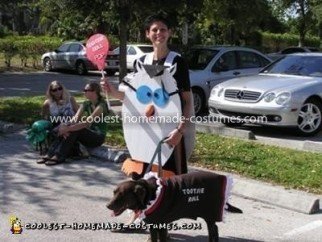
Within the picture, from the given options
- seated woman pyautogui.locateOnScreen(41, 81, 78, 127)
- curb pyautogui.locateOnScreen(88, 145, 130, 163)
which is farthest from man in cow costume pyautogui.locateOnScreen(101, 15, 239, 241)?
seated woman pyautogui.locateOnScreen(41, 81, 78, 127)

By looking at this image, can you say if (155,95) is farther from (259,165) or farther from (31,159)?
(31,159)

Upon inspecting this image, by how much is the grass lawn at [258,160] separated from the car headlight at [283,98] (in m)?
1.16

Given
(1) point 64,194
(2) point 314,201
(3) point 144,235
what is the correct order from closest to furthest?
1. (3) point 144,235
2. (2) point 314,201
3. (1) point 64,194

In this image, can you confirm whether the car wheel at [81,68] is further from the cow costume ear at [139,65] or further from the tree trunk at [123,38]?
the cow costume ear at [139,65]

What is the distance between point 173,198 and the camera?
4.34 m

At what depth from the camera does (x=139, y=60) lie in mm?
4695

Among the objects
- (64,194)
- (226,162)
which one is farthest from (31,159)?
(226,162)

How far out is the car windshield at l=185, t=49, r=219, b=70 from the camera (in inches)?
517

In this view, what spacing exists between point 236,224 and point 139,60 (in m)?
1.94

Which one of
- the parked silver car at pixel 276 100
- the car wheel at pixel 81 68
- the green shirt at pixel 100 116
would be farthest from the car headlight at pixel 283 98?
the car wheel at pixel 81 68

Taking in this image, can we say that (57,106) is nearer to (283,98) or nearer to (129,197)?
(283,98)

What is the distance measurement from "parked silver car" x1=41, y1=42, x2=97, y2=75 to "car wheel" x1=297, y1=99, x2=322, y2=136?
16.6 m

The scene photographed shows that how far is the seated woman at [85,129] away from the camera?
7871 millimetres

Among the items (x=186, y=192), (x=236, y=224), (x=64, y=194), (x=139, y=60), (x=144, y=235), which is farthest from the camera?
(x=64, y=194)
